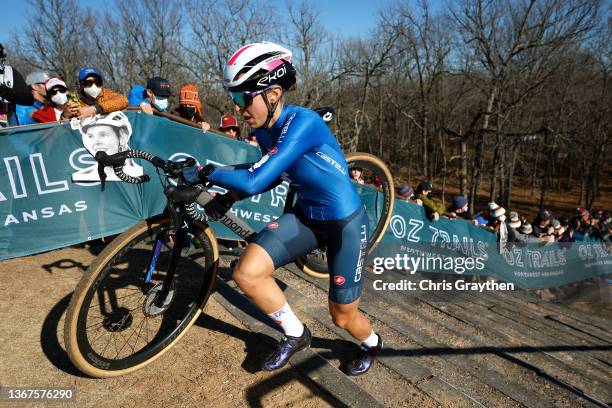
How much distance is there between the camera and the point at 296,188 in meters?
2.92

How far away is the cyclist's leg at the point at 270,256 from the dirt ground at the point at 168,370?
0.57 meters

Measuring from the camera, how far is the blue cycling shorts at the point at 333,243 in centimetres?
282

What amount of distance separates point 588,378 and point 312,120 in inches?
136

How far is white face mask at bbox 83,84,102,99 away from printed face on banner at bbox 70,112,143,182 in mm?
778

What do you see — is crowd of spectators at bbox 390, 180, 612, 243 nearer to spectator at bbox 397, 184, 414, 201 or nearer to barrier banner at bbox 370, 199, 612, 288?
spectator at bbox 397, 184, 414, 201

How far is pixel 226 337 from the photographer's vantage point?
336 centimetres

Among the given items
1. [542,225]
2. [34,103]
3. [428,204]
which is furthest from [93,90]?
[542,225]

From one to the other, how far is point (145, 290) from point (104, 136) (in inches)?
112

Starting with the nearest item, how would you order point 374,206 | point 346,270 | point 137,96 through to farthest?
point 346,270 → point 374,206 → point 137,96

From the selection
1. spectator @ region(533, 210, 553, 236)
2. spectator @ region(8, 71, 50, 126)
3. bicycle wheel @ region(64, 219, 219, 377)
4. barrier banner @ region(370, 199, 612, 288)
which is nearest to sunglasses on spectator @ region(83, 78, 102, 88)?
spectator @ region(8, 71, 50, 126)

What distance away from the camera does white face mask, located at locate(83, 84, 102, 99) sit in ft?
17.6

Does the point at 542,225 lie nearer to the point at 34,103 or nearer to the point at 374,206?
the point at 374,206

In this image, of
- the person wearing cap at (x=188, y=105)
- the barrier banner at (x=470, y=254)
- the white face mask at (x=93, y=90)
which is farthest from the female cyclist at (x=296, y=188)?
the person wearing cap at (x=188, y=105)

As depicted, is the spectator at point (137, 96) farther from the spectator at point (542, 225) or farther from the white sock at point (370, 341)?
the spectator at point (542, 225)
